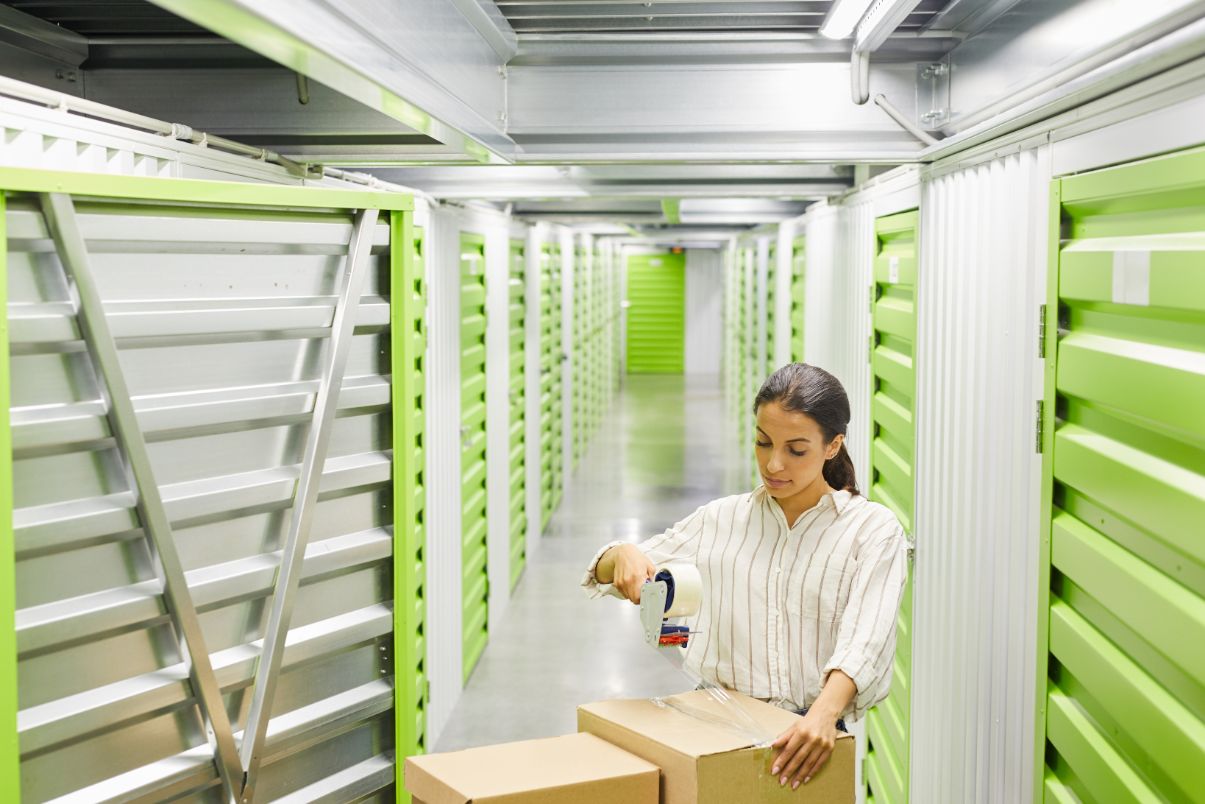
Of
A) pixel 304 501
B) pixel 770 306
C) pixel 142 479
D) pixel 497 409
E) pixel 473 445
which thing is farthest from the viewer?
pixel 770 306

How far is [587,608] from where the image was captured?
326 inches

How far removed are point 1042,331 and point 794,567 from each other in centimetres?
84

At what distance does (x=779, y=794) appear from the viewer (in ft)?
7.52

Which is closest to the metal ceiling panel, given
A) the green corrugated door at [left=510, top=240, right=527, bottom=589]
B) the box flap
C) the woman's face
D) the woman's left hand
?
the woman's face

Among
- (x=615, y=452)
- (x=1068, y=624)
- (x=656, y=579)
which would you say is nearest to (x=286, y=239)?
(x=656, y=579)

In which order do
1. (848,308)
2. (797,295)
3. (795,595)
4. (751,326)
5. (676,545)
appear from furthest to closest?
(751,326) < (797,295) < (848,308) < (676,545) < (795,595)

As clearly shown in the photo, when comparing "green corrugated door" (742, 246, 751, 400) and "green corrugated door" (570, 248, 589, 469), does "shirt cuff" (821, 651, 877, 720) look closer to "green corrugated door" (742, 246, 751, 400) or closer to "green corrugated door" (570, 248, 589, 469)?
"green corrugated door" (742, 246, 751, 400)

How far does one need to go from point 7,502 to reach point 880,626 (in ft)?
5.48

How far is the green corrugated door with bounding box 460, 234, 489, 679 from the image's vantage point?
6766mm

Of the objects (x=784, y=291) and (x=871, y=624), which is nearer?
(x=871, y=624)

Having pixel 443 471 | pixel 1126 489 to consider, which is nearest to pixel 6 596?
pixel 1126 489

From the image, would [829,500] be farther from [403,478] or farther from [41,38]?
[41,38]

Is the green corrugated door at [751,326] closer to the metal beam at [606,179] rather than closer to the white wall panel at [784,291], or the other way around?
the white wall panel at [784,291]

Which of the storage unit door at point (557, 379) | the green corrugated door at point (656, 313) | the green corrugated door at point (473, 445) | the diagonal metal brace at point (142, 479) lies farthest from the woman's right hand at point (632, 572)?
the green corrugated door at point (656, 313)
